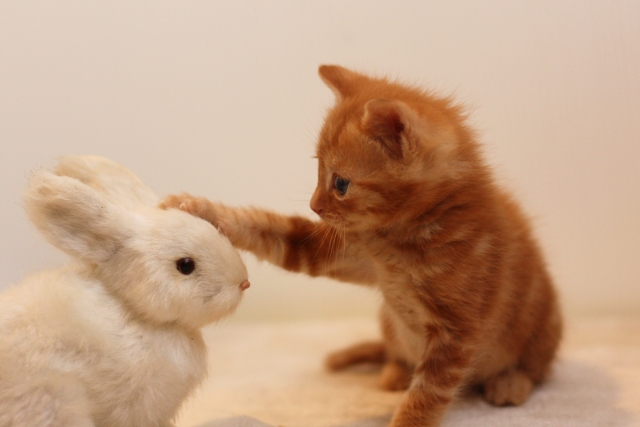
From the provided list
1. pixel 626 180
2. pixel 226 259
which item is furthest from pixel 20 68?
pixel 626 180

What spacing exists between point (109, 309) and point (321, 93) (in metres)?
1.34

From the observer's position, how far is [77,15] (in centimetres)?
175

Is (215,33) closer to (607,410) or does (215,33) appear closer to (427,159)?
(427,159)

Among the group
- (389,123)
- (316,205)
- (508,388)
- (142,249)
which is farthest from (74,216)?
(508,388)

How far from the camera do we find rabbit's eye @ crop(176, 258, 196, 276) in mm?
1102

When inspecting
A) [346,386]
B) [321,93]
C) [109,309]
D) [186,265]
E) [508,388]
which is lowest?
[346,386]

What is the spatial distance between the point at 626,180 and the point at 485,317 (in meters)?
1.17

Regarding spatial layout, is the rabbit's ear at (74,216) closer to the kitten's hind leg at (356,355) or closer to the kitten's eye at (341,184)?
the kitten's eye at (341,184)

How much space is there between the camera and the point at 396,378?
1.75 metres

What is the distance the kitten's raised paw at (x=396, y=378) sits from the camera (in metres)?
1.74

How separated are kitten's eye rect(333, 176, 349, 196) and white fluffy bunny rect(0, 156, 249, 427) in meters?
0.30

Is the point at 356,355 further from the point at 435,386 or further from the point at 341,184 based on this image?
the point at 341,184

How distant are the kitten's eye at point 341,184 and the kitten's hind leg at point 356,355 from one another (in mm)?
838

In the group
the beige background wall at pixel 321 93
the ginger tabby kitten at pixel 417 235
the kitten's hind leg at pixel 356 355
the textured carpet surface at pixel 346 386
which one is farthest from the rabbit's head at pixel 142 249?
the kitten's hind leg at pixel 356 355
